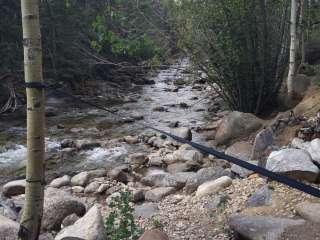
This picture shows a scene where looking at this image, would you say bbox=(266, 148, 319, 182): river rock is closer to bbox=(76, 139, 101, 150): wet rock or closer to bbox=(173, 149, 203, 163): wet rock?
bbox=(173, 149, 203, 163): wet rock

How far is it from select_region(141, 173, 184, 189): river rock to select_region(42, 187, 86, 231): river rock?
1641mm

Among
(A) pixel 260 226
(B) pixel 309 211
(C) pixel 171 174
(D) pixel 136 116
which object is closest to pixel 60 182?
(C) pixel 171 174

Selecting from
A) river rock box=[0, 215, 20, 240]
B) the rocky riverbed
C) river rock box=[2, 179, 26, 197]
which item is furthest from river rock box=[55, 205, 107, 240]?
river rock box=[2, 179, 26, 197]

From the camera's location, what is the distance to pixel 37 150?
2525 mm

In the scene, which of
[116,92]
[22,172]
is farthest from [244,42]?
[116,92]

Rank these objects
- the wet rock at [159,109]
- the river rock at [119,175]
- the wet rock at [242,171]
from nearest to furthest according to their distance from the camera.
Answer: the wet rock at [242,171], the river rock at [119,175], the wet rock at [159,109]

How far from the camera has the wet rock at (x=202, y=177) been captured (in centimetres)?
600

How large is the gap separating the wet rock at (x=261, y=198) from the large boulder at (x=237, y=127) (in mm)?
4402

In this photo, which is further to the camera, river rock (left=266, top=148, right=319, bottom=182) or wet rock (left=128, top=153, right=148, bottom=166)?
wet rock (left=128, top=153, right=148, bottom=166)

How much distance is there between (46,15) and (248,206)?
1371 centimetres

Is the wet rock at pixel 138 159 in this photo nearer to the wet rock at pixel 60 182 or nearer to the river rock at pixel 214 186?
the wet rock at pixel 60 182

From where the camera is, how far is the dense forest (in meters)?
3.27

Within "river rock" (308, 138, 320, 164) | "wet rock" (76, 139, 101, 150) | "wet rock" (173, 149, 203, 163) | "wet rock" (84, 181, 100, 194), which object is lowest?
"wet rock" (76, 139, 101, 150)

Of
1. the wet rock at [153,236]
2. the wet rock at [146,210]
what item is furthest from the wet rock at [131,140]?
the wet rock at [153,236]
